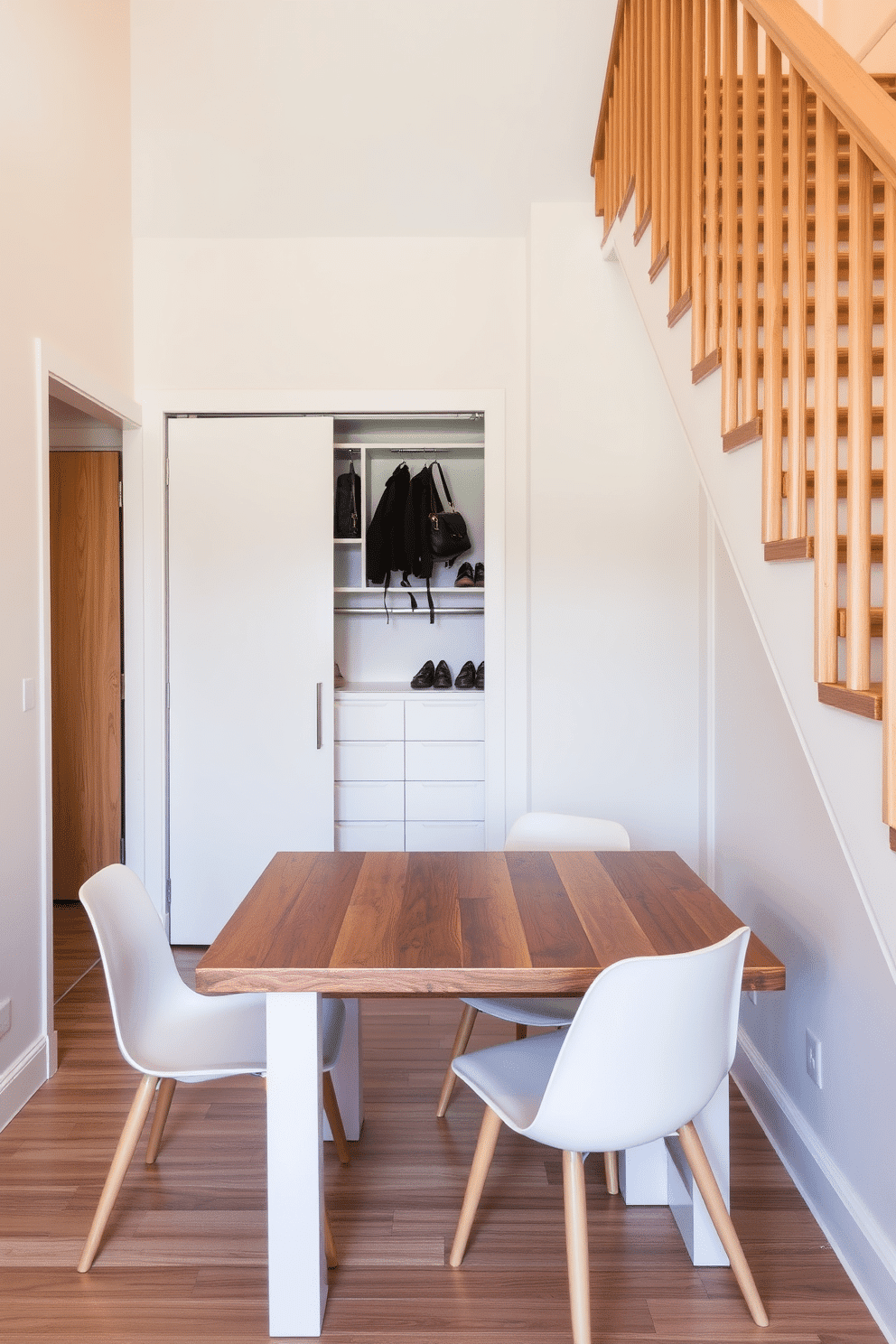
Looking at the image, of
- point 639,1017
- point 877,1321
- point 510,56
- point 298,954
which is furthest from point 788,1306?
point 510,56

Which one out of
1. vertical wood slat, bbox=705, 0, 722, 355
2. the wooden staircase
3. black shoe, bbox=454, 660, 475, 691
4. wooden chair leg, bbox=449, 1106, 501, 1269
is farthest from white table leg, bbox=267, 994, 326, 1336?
black shoe, bbox=454, 660, 475, 691

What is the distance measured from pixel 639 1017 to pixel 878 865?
49 centimetres

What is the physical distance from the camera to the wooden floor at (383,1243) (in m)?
1.74

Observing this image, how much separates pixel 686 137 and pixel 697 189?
0.76ft

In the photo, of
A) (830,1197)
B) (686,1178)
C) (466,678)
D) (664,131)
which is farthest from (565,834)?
(664,131)

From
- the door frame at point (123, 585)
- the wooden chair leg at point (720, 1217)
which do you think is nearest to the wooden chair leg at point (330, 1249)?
the wooden chair leg at point (720, 1217)

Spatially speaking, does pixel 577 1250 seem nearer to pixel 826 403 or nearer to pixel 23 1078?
pixel 826 403

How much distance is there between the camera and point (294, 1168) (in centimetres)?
168

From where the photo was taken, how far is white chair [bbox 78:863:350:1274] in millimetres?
1886

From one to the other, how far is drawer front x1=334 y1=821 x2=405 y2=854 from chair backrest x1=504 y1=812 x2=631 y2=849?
127 centimetres

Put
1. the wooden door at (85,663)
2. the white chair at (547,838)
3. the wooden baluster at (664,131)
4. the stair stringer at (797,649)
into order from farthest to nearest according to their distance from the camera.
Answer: the wooden door at (85,663)
the white chair at (547,838)
the wooden baluster at (664,131)
the stair stringer at (797,649)

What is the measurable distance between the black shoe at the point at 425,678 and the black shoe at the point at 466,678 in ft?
0.47

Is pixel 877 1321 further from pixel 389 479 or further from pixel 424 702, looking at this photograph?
pixel 389 479

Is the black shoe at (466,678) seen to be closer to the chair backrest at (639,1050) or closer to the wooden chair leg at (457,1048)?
the wooden chair leg at (457,1048)
